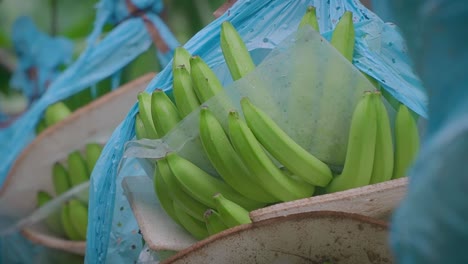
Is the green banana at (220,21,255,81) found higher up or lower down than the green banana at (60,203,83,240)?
higher up

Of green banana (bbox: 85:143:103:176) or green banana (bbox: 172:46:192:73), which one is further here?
green banana (bbox: 85:143:103:176)

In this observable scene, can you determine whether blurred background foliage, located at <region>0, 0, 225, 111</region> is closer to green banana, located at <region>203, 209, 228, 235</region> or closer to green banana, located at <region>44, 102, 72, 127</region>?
green banana, located at <region>44, 102, 72, 127</region>

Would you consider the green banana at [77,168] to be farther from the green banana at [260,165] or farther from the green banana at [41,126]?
the green banana at [260,165]

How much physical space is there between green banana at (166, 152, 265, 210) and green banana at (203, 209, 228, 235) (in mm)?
41

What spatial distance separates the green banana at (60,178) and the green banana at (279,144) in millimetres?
1357

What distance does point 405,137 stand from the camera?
1.69 meters

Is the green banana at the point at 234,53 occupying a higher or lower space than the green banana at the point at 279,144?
higher

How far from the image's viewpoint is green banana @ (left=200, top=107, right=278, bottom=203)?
5.46 feet

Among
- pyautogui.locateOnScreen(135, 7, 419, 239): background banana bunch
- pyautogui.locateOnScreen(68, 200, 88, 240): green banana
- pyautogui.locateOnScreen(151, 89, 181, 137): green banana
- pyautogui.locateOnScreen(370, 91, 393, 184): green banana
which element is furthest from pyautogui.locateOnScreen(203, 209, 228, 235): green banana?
pyautogui.locateOnScreen(68, 200, 88, 240): green banana

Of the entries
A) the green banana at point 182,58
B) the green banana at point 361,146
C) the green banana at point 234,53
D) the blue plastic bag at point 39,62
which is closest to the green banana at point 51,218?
the blue plastic bag at point 39,62

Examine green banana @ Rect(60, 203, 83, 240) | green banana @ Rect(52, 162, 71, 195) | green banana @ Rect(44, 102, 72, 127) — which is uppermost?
green banana @ Rect(44, 102, 72, 127)

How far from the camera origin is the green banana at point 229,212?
Result: 1.64m

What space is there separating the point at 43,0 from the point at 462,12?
3.24 meters

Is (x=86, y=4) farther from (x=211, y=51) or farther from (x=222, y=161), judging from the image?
(x=222, y=161)
